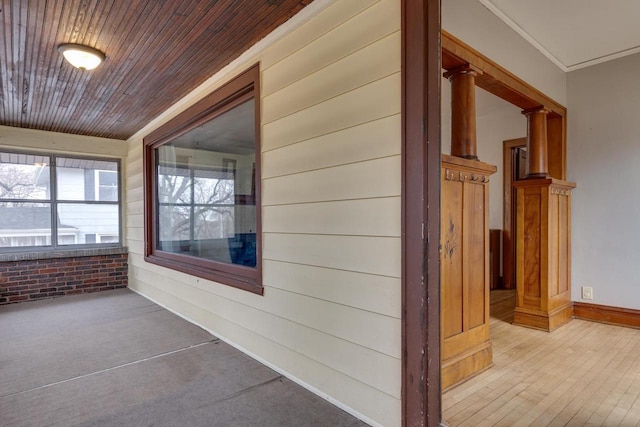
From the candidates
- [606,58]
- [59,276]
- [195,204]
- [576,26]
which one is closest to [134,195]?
[59,276]

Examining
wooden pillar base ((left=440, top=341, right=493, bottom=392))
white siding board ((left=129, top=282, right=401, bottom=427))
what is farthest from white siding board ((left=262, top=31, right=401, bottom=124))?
wooden pillar base ((left=440, top=341, right=493, bottom=392))

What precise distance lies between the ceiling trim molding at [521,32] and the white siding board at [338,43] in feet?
4.60

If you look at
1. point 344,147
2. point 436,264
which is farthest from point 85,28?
point 436,264

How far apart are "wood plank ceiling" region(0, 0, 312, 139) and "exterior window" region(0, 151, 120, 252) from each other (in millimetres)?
1090

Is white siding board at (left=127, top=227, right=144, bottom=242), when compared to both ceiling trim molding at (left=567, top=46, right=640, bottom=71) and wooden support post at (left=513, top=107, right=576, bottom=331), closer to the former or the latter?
wooden support post at (left=513, top=107, right=576, bottom=331)

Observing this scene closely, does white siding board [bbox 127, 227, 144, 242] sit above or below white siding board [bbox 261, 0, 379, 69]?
below

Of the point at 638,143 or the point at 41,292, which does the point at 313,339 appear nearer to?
the point at 638,143

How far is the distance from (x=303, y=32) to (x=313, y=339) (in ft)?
6.41

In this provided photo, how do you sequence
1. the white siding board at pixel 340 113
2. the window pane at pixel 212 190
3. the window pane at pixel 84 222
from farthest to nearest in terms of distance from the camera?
the window pane at pixel 84 222 < the window pane at pixel 212 190 < the white siding board at pixel 340 113

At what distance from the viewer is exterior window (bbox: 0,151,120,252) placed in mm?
4816

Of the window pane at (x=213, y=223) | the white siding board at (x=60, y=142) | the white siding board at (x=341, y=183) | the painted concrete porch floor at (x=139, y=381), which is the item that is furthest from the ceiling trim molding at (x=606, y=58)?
the white siding board at (x=60, y=142)

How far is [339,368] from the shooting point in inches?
77.3

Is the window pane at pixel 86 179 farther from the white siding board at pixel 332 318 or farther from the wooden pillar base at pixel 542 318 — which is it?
the wooden pillar base at pixel 542 318

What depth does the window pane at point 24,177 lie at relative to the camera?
15.7 feet
